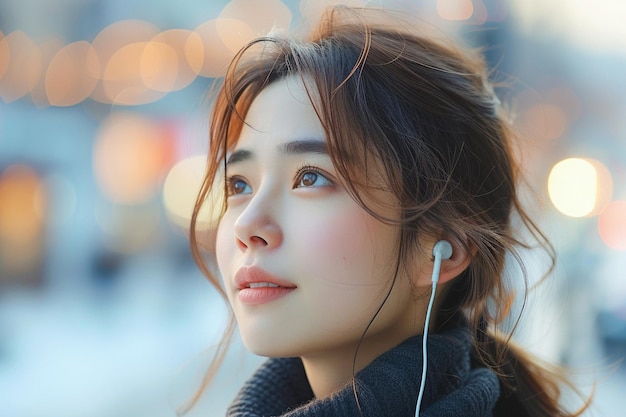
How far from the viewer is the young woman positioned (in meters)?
1.06

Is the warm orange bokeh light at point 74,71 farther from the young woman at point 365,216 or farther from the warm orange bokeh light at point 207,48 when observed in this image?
the young woman at point 365,216

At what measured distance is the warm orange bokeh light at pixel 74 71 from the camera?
19.1 ft

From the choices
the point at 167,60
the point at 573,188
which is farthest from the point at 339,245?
the point at 167,60

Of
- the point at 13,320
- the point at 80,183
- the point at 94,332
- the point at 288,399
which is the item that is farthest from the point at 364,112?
the point at 80,183

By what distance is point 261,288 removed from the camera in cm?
108

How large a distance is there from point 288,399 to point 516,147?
60cm

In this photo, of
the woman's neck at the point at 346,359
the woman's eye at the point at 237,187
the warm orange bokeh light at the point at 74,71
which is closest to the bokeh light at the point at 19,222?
the warm orange bokeh light at the point at 74,71

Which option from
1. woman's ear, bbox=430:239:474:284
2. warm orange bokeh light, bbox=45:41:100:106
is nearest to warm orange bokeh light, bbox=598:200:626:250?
woman's ear, bbox=430:239:474:284

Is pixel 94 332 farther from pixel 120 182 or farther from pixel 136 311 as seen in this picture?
pixel 120 182

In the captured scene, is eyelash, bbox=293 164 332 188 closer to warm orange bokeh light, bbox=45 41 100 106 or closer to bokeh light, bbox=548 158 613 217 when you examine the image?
bokeh light, bbox=548 158 613 217

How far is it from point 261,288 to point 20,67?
534cm

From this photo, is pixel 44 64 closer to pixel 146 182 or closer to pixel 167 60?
pixel 167 60

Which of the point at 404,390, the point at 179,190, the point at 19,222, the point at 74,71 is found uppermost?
the point at 74,71

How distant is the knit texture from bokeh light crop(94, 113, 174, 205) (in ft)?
18.1
